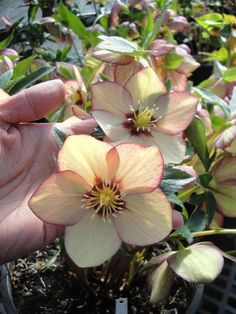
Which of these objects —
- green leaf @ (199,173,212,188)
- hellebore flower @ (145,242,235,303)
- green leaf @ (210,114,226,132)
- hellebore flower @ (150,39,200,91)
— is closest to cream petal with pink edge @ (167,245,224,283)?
hellebore flower @ (145,242,235,303)

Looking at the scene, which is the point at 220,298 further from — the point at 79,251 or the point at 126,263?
the point at 79,251

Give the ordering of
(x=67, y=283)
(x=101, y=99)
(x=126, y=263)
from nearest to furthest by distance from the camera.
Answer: (x=101, y=99) < (x=126, y=263) < (x=67, y=283)

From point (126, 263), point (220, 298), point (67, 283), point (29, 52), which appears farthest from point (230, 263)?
point (29, 52)

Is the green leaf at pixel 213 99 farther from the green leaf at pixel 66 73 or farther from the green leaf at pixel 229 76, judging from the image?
the green leaf at pixel 66 73

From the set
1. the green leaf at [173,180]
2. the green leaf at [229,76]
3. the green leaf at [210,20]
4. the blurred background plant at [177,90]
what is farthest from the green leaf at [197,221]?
the green leaf at [210,20]

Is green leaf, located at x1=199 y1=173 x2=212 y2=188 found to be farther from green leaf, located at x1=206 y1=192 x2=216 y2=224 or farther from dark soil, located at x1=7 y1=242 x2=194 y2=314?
dark soil, located at x1=7 y1=242 x2=194 y2=314

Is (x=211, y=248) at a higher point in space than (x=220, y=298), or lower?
higher
